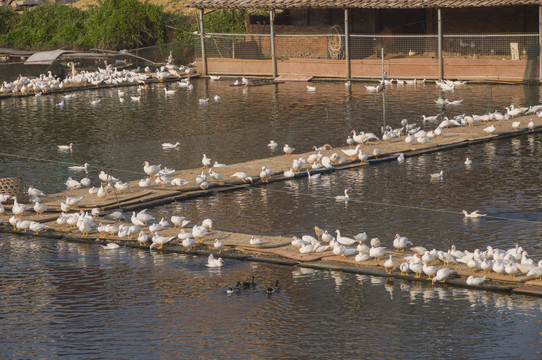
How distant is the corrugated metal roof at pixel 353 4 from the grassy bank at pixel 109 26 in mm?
9366

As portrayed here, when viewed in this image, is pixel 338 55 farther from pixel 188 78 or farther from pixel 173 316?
pixel 173 316

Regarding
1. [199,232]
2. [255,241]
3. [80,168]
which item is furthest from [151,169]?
[255,241]

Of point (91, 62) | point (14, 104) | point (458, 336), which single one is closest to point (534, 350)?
point (458, 336)

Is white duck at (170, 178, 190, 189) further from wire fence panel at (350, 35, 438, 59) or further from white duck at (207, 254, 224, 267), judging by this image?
wire fence panel at (350, 35, 438, 59)

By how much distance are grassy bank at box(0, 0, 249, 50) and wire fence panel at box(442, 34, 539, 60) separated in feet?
65.0

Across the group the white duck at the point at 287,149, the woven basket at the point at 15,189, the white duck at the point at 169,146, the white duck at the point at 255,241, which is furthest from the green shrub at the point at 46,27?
the white duck at the point at 255,241

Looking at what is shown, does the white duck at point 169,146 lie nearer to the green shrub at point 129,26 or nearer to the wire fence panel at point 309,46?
the wire fence panel at point 309,46

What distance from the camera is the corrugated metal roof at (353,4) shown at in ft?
139

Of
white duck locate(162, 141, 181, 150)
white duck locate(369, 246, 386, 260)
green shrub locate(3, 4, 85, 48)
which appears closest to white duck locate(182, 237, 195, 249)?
white duck locate(369, 246, 386, 260)

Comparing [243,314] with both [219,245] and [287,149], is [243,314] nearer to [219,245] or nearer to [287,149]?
[219,245]

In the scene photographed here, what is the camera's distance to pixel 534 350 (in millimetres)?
12969

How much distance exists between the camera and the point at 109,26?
2596 inches

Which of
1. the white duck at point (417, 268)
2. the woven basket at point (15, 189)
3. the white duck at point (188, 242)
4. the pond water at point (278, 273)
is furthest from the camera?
the woven basket at point (15, 189)

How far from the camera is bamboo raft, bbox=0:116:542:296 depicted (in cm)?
1634
